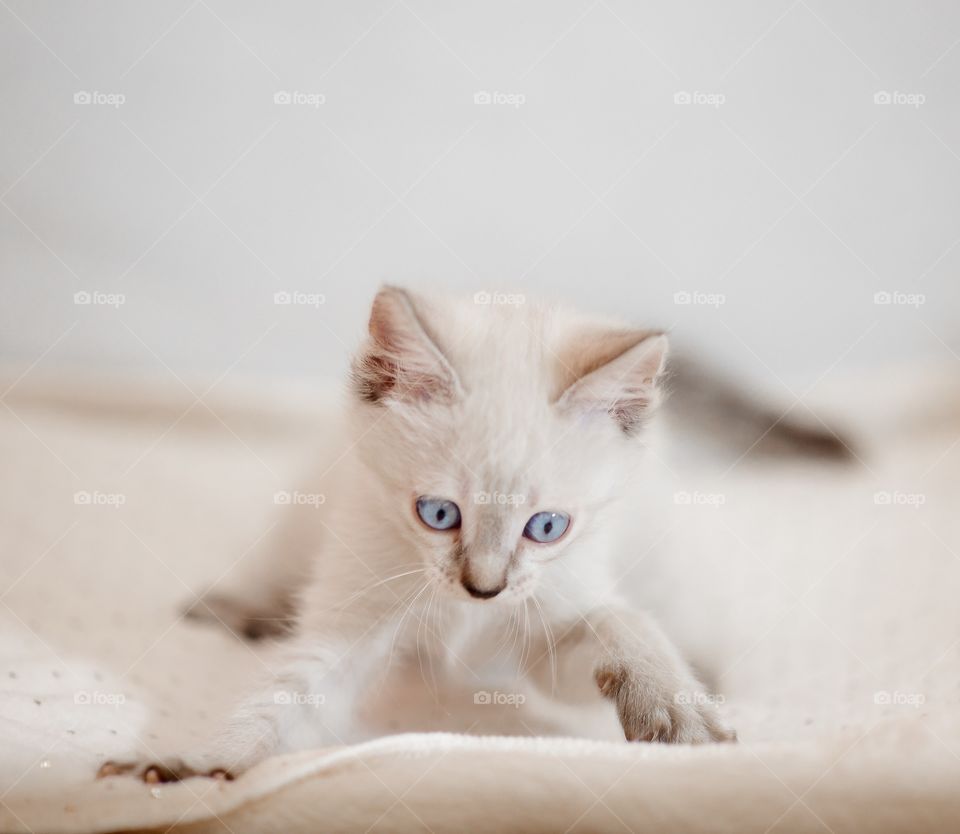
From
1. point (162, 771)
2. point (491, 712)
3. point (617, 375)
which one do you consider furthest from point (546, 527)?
point (162, 771)

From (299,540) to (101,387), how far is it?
55cm

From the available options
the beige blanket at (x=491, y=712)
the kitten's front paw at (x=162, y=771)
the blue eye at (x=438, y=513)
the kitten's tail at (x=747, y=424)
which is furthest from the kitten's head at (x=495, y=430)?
the kitten's tail at (x=747, y=424)

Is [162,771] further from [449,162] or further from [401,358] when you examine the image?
[449,162]

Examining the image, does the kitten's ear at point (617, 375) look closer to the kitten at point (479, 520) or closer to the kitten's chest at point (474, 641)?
the kitten at point (479, 520)

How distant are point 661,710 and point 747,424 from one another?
2.82 ft

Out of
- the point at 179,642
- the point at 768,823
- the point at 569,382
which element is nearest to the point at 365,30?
the point at 569,382

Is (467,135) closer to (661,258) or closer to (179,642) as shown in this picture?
(661,258)

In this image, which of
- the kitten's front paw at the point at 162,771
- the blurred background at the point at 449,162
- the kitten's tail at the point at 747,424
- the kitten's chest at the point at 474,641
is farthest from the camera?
the kitten's tail at the point at 747,424

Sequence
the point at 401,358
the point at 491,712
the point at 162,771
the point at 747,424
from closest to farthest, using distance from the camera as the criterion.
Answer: the point at 162,771 → the point at 401,358 → the point at 491,712 → the point at 747,424

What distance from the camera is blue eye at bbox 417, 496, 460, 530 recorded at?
127 centimetres

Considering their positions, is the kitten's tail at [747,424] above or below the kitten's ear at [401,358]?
below

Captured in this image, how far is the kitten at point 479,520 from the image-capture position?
48.9 inches

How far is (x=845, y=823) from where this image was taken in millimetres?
1056

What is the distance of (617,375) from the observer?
129 cm
